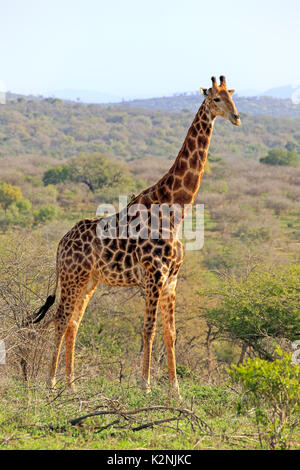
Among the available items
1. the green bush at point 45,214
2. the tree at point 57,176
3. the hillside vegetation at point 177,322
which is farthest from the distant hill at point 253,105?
the green bush at point 45,214

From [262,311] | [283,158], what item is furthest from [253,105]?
[262,311]

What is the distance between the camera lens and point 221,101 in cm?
614

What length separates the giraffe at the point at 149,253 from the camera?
6.30 metres

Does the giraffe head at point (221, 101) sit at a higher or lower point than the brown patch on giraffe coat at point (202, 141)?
higher

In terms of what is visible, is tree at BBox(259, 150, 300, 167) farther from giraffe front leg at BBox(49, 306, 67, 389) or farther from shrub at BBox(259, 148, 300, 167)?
giraffe front leg at BBox(49, 306, 67, 389)

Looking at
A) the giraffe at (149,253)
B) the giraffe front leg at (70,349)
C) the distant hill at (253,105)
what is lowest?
the giraffe front leg at (70,349)

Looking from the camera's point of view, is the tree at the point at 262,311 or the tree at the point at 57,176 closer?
the tree at the point at 262,311

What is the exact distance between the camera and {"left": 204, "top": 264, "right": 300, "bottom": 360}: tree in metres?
10.1

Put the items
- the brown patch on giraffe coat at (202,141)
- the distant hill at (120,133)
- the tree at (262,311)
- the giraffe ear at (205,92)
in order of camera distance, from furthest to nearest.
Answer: the distant hill at (120,133) < the tree at (262,311) < the brown patch on giraffe coat at (202,141) < the giraffe ear at (205,92)

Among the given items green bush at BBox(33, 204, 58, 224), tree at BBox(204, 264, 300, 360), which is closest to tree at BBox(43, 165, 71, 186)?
green bush at BBox(33, 204, 58, 224)

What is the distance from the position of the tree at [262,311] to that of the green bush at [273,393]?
14.0ft

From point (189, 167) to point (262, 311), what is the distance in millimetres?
4824

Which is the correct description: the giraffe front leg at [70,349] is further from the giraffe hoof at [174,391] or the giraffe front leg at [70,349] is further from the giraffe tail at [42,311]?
the giraffe hoof at [174,391]

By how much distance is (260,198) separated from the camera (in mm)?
37312
